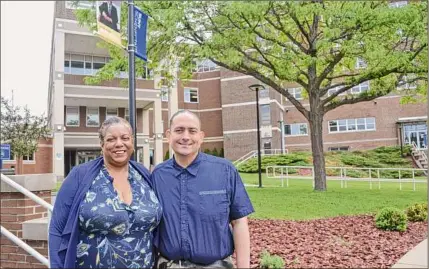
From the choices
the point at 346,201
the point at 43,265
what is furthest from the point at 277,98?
the point at 43,265

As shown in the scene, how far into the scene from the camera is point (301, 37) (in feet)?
44.4

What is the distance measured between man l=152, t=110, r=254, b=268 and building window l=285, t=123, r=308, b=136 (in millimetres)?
36271

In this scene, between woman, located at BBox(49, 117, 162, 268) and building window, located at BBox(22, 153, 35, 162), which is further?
building window, located at BBox(22, 153, 35, 162)

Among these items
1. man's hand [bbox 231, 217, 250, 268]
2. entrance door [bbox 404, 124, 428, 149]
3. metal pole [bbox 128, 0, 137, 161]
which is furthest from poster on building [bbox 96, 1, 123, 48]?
entrance door [bbox 404, 124, 428, 149]

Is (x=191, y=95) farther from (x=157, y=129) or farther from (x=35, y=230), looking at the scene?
(x=35, y=230)

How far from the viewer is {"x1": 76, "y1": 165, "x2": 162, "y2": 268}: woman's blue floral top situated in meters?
2.31

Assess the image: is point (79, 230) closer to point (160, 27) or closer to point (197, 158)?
point (197, 158)

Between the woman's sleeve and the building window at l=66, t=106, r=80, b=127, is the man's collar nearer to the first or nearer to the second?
the woman's sleeve

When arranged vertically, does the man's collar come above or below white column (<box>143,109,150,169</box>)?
below

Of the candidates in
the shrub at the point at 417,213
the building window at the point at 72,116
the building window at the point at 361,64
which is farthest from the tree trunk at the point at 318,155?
the building window at the point at 72,116

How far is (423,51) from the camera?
36.2 feet

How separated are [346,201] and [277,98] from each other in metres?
28.3

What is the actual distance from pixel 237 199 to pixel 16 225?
293 centimetres

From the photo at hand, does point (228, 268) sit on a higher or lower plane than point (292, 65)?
lower
